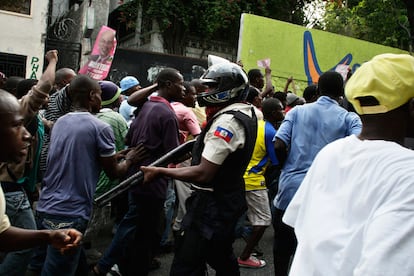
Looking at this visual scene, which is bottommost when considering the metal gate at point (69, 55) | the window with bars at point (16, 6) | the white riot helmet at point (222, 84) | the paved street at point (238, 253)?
the paved street at point (238, 253)

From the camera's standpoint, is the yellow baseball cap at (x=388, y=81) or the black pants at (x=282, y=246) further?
the black pants at (x=282, y=246)

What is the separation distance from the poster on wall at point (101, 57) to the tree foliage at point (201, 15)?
7.50 meters

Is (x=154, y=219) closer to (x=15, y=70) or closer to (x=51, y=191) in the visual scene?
(x=51, y=191)

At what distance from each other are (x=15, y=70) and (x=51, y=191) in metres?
10.6

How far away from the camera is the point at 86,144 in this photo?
3.20m

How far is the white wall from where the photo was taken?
12.6 m

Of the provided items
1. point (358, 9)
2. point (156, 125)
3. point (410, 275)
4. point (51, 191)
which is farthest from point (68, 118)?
point (358, 9)

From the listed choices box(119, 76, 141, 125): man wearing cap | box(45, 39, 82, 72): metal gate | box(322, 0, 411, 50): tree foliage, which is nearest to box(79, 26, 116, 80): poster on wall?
box(119, 76, 141, 125): man wearing cap

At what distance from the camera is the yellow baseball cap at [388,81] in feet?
5.06

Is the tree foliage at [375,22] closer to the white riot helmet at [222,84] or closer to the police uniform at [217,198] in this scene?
the white riot helmet at [222,84]

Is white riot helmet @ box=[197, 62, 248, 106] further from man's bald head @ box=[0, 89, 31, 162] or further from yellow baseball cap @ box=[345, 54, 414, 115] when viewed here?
yellow baseball cap @ box=[345, 54, 414, 115]

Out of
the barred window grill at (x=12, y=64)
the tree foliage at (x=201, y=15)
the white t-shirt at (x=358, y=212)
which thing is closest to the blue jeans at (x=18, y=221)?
the white t-shirt at (x=358, y=212)

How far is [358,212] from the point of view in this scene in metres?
1.52

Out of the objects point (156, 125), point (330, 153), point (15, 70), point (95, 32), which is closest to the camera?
point (330, 153)
